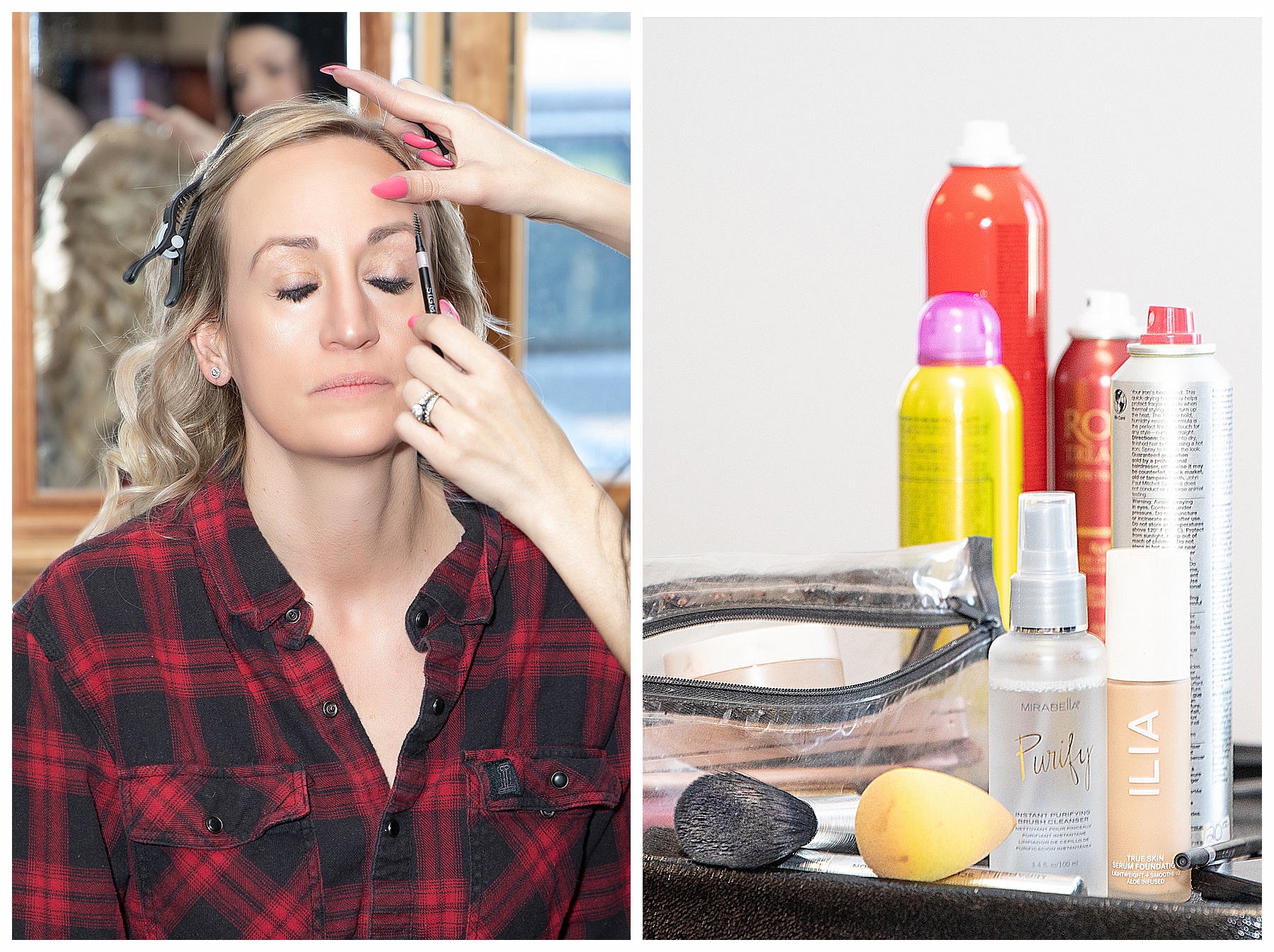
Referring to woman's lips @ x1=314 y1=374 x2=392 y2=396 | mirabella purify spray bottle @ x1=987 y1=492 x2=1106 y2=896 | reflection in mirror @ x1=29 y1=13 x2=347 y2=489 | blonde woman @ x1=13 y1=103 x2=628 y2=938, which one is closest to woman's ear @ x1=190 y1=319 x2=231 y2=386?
blonde woman @ x1=13 y1=103 x2=628 y2=938

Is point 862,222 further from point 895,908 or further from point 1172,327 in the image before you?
point 895,908

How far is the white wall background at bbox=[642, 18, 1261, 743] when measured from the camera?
77 cm

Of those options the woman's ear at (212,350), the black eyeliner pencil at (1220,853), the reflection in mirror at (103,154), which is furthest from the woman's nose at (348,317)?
the black eyeliner pencil at (1220,853)

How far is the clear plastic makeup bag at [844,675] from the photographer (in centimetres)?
66

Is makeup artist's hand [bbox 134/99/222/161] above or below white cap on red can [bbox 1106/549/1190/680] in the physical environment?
above

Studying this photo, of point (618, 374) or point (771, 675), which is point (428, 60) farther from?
point (771, 675)

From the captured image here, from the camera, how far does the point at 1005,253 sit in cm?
77

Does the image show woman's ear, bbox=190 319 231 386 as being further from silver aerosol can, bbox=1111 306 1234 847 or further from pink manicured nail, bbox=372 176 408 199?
silver aerosol can, bbox=1111 306 1234 847

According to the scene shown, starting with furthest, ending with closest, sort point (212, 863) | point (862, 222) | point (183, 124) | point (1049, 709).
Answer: point (183, 124) → point (862, 222) → point (212, 863) → point (1049, 709)

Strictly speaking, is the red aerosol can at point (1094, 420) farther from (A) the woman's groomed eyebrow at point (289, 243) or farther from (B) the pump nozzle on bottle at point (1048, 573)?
(A) the woman's groomed eyebrow at point (289, 243)

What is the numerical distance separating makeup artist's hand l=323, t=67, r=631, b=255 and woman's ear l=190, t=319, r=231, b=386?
0.57ft

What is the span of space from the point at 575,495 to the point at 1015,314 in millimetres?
328

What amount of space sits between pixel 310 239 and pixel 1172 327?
539 millimetres

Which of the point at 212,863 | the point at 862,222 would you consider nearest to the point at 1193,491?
the point at 862,222
